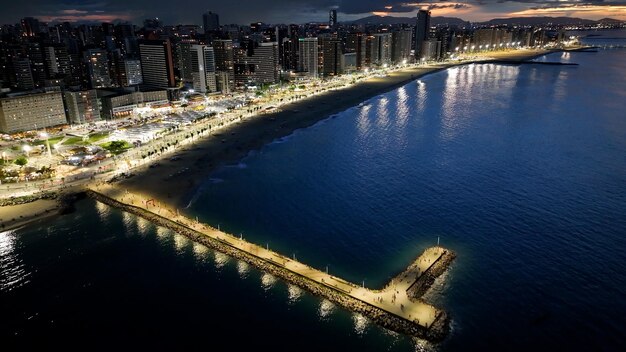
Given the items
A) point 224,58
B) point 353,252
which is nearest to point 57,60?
point 224,58

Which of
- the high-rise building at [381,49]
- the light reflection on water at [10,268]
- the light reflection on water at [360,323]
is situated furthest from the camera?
the high-rise building at [381,49]

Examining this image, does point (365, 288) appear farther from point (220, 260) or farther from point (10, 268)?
point (10, 268)

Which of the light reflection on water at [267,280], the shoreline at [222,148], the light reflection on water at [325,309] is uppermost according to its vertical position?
the shoreline at [222,148]

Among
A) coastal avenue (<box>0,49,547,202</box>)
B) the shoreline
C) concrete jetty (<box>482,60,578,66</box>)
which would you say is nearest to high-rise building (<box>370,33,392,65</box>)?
coastal avenue (<box>0,49,547,202</box>)

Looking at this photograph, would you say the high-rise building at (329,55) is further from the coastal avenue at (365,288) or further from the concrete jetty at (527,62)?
the coastal avenue at (365,288)

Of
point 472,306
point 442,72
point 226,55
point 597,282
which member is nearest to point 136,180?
point 472,306

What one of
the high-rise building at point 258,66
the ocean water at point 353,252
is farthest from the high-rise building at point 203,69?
the ocean water at point 353,252

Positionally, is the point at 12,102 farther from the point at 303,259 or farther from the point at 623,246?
the point at 623,246
